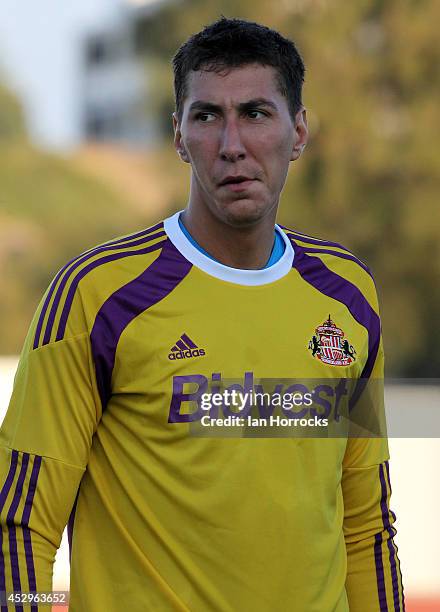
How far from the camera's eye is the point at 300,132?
2.19 meters

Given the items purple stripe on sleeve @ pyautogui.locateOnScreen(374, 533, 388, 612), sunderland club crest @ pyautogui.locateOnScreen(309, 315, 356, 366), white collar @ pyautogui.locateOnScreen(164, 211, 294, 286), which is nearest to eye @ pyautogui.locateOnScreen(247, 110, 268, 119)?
white collar @ pyautogui.locateOnScreen(164, 211, 294, 286)

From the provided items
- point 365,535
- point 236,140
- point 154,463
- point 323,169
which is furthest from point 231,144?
point 323,169

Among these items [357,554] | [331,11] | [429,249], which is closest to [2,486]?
[357,554]

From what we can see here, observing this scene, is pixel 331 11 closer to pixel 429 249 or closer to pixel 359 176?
pixel 359 176

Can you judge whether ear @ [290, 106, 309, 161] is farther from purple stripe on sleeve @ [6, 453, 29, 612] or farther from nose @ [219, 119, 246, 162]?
purple stripe on sleeve @ [6, 453, 29, 612]

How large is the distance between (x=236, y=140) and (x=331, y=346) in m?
0.44

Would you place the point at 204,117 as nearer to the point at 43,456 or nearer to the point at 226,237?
the point at 226,237

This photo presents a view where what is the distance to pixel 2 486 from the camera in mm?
1867

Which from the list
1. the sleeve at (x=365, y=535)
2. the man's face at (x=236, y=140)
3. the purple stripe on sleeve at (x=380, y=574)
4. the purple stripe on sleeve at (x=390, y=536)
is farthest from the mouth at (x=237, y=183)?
the purple stripe on sleeve at (x=380, y=574)

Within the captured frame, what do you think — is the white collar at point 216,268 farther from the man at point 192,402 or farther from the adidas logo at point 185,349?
the adidas logo at point 185,349

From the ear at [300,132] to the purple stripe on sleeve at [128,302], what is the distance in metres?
0.33

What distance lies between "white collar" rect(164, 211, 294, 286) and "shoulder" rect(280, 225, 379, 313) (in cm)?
8

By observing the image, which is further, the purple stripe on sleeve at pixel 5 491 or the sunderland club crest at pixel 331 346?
the sunderland club crest at pixel 331 346

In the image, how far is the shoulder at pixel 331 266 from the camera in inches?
85.7
